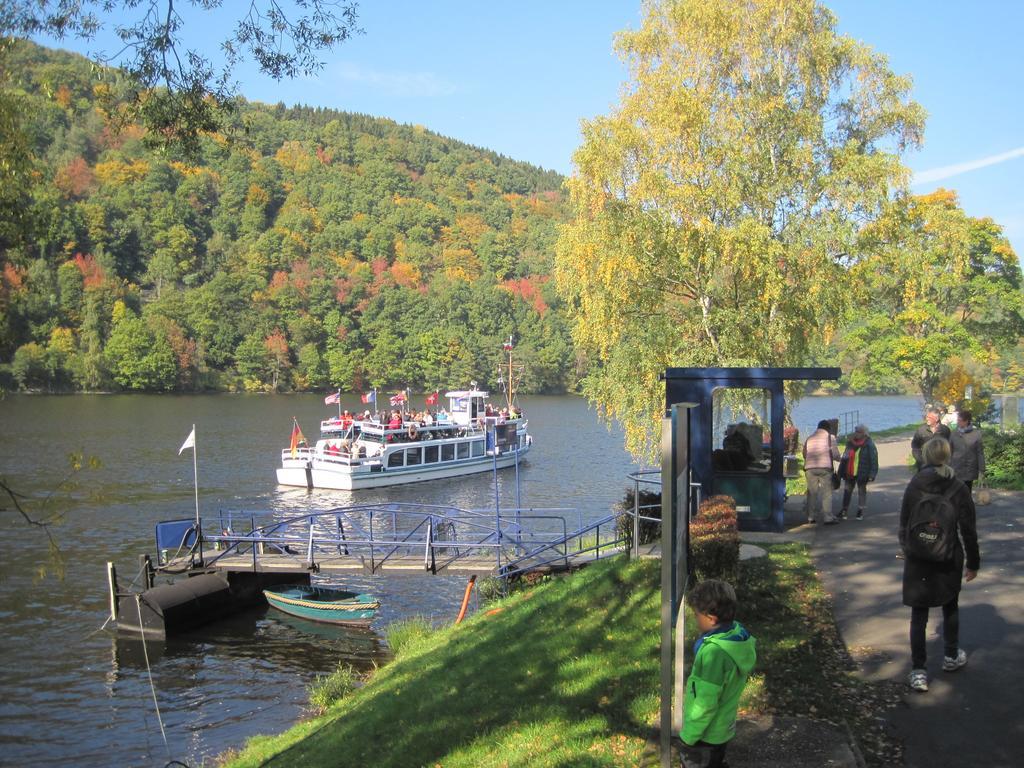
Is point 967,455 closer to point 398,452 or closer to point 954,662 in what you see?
point 954,662

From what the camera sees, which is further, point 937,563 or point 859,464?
point 859,464

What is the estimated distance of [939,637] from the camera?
8.32 meters

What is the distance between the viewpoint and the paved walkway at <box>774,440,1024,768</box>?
6.18 metres

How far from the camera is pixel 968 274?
120 ft

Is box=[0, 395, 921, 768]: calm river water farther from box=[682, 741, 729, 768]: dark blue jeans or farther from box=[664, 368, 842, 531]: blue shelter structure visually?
box=[664, 368, 842, 531]: blue shelter structure

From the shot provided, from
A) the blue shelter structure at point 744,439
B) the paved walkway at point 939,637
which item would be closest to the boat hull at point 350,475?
the blue shelter structure at point 744,439

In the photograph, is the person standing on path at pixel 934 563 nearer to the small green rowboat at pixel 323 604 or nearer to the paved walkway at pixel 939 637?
the paved walkway at pixel 939 637

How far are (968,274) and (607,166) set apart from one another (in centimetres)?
2010

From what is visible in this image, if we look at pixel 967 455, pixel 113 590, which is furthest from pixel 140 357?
pixel 967 455

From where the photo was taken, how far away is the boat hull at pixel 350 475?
46094mm

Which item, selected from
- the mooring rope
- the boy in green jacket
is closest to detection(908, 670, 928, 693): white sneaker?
the boy in green jacket

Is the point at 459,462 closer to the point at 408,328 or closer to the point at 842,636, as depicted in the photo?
the point at 842,636

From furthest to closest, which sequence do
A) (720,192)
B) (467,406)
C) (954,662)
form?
(467,406)
(720,192)
(954,662)

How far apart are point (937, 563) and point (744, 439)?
296 inches
